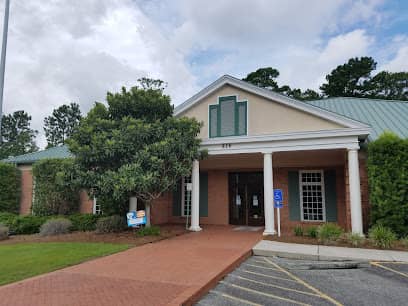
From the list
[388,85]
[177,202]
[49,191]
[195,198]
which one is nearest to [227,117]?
[195,198]

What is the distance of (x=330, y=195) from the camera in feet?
46.4

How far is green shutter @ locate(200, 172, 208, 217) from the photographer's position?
1645 centimetres

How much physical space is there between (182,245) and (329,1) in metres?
10.3

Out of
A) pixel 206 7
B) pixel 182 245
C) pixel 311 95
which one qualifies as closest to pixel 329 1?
pixel 206 7

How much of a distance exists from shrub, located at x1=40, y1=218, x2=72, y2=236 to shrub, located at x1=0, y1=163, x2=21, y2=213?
5.90m

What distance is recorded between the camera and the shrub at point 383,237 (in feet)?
30.1

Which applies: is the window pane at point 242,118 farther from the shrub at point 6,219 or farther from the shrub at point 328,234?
Answer: the shrub at point 6,219

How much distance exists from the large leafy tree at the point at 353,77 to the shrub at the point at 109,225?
103ft

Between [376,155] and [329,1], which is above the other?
[329,1]

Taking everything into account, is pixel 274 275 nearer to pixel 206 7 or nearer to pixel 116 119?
pixel 116 119

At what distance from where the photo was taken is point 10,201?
55.6ft

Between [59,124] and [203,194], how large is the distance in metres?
50.8

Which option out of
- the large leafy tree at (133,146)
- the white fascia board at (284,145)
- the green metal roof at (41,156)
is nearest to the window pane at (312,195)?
the white fascia board at (284,145)

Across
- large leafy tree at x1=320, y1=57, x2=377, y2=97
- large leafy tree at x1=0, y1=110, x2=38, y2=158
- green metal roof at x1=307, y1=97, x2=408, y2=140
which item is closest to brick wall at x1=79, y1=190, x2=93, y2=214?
green metal roof at x1=307, y1=97, x2=408, y2=140
